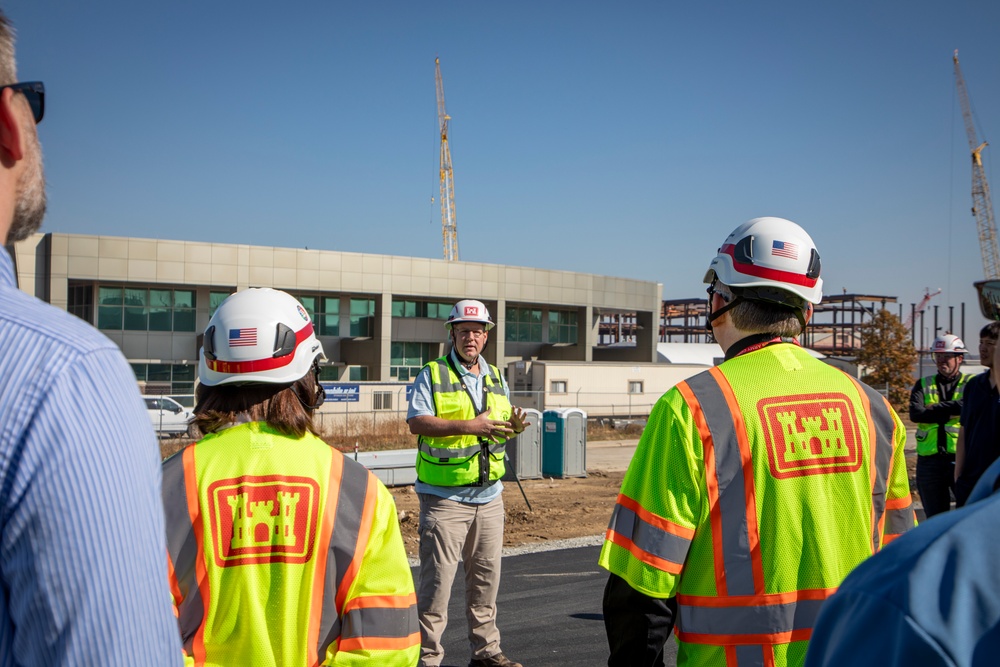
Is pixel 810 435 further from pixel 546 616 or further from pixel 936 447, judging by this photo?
pixel 936 447

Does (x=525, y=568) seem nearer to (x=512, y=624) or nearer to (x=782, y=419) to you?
(x=512, y=624)

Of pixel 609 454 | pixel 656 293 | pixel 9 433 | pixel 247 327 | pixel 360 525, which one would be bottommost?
pixel 609 454

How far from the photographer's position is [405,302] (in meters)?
44.8

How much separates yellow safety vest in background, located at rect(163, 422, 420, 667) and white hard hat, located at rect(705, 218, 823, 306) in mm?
1408

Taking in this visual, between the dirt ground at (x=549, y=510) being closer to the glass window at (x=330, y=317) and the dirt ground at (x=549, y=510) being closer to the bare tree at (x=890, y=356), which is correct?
the bare tree at (x=890, y=356)

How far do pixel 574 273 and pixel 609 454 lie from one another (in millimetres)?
26545

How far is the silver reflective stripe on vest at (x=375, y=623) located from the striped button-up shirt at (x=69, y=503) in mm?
1356

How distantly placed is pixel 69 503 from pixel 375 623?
1.51 m

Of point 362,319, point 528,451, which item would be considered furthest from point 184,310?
point 528,451

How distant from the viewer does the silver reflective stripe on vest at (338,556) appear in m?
2.34

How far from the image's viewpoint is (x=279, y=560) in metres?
2.30

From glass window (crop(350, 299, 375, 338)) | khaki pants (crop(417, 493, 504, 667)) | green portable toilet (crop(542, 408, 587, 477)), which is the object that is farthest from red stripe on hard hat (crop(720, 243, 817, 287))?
glass window (crop(350, 299, 375, 338))

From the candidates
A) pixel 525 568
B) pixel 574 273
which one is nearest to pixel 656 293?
pixel 574 273

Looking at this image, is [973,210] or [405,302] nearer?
[405,302]
